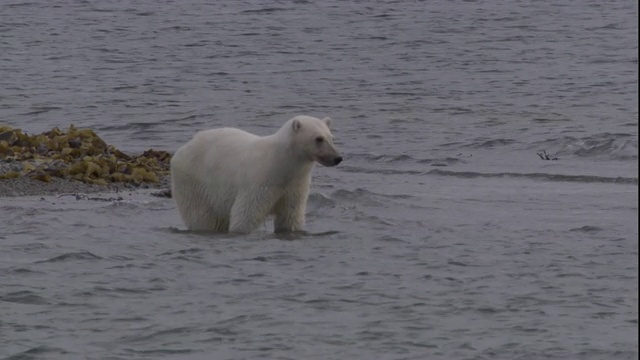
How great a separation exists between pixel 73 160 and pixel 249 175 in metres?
5.10

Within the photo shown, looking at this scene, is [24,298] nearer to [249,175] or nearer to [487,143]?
[249,175]

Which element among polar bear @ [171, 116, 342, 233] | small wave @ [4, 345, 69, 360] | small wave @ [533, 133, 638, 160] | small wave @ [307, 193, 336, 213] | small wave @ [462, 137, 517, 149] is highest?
polar bear @ [171, 116, 342, 233]

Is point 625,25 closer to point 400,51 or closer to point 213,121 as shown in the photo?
point 400,51

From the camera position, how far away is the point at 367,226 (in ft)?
39.8

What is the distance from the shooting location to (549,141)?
18766mm

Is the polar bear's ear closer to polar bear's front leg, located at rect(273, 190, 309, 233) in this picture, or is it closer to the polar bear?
the polar bear

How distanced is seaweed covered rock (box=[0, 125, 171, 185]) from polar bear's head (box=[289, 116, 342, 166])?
428 cm

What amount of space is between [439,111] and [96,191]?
31.6ft

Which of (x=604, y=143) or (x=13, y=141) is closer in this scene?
(x=13, y=141)

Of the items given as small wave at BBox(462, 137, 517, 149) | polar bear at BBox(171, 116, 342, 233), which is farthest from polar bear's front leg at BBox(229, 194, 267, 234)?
small wave at BBox(462, 137, 517, 149)

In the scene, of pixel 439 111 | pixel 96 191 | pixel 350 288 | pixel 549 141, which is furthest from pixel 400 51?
pixel 350 288


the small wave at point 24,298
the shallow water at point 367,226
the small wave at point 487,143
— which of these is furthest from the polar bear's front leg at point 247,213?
the small wave at point 487,143

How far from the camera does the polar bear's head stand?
10.8 meters

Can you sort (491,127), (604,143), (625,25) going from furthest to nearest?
(625,25), (491,127), (604,143)
